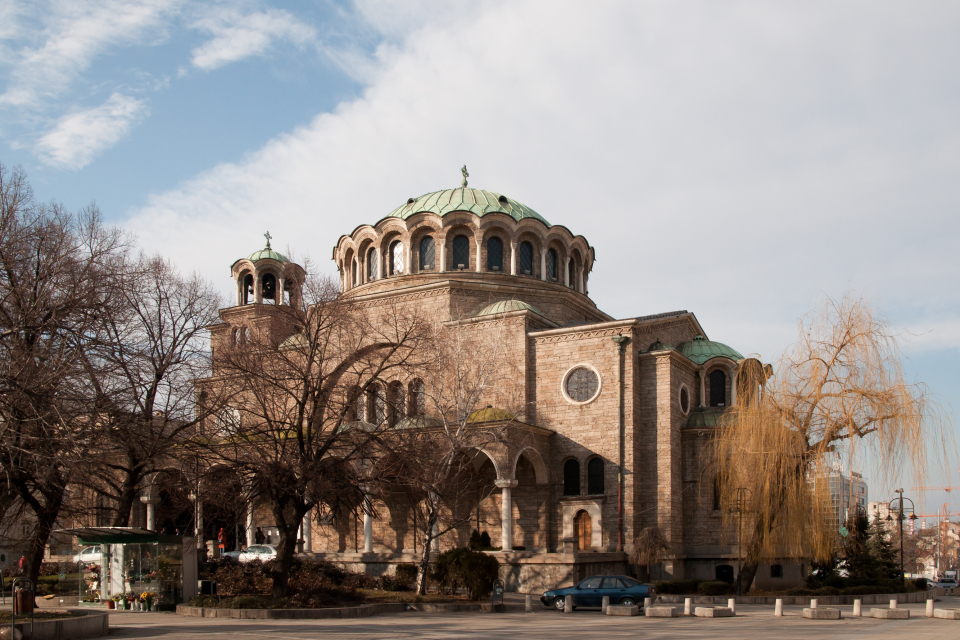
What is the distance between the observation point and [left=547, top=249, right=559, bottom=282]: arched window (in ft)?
122

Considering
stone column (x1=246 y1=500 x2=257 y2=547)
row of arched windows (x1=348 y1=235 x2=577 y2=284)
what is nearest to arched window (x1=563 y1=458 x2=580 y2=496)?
row of arched windows (x1=348 y1=235 x2=577 y2=284)

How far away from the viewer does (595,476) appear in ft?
96.7

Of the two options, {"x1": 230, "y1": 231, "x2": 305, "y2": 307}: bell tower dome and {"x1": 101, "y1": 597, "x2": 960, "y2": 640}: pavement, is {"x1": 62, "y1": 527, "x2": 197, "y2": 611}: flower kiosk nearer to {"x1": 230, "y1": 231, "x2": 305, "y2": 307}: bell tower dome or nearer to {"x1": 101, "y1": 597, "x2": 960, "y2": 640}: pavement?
{"x1": 101, "y1": 597, "x2": 960, "y2": 640}: pavement

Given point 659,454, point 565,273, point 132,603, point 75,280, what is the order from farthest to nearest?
point 565,273 → point 659,454 → point 132,603 → point 75,280

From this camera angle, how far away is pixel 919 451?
23156mm

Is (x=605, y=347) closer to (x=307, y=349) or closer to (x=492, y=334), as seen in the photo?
(x=492, y=334)

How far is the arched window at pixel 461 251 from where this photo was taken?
117 feet

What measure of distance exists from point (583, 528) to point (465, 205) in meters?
13.9

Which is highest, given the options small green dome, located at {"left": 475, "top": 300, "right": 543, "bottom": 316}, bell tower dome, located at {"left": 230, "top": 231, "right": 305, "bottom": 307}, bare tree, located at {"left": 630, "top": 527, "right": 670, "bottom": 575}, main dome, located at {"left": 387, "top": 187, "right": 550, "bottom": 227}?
main dome, located at {"left": 387, "top": 187, "right": 550, "bottom": 227}

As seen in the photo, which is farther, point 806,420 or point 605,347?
point 605,347

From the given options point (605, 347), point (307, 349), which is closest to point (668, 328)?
point (605, 347)

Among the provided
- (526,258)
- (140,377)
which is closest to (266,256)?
(526,258)

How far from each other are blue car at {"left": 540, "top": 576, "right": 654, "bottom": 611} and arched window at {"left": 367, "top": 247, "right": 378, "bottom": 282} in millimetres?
18256

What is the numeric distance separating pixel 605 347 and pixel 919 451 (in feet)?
32.9
